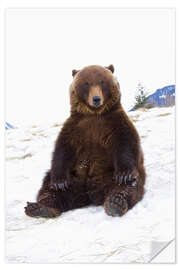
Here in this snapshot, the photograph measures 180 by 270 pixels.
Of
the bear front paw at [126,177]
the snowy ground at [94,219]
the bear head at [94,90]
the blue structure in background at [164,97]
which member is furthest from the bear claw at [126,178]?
the blue structure in background at [164,97]

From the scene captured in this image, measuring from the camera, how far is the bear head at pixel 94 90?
11.1 ft

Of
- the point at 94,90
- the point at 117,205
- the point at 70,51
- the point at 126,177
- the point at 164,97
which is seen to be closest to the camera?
the point at 117,205

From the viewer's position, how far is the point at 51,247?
3217 millimetres

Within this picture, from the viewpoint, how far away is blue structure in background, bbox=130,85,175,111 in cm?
364

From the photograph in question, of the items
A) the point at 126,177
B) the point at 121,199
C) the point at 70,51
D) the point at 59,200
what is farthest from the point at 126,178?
the point at 70,51

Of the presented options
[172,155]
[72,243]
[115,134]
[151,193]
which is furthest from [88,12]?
[72,243]

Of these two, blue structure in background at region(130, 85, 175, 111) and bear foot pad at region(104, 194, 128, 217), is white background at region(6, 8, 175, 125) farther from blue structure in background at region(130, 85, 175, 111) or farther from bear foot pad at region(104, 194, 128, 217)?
bear foot pad at region(104, 194, 128, 217)

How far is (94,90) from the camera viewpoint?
334cm

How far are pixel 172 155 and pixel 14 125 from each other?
5.45ft

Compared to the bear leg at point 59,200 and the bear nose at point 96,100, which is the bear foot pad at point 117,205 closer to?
the bear leg at point 59,200

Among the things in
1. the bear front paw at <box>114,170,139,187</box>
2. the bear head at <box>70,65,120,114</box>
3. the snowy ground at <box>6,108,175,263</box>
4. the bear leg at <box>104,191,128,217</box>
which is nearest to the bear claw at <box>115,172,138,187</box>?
the bear front paw at <box>114,170,139,187</box>

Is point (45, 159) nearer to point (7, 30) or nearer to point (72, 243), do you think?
point (72, 243)

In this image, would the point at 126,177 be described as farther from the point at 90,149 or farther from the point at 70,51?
the point at 70,51

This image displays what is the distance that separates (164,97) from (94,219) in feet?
4.62
